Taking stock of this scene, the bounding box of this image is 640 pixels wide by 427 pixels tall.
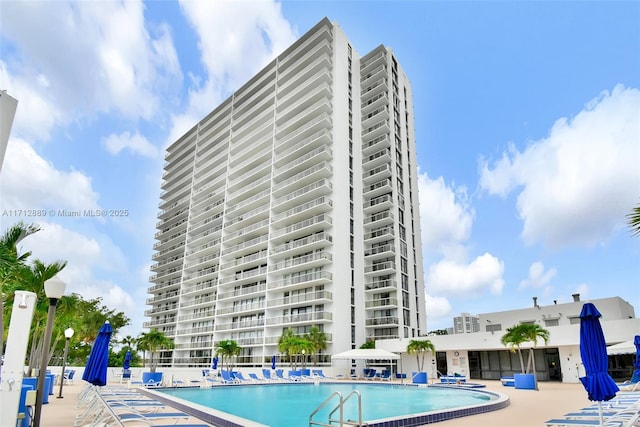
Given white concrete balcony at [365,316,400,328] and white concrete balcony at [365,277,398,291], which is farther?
white concrete balcony at [365,277,398,291]

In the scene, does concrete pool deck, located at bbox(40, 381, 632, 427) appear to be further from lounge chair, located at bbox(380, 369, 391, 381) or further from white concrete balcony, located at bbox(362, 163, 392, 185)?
white concrete balcony, located at bbox(362, 163, 392, 185)

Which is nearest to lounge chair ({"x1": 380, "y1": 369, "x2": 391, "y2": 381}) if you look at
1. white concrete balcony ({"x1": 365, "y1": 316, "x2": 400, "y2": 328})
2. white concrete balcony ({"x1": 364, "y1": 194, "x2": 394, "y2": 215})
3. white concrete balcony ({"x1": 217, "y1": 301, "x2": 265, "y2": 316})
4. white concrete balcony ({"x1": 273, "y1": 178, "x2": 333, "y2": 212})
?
white concrete balcony ({"x1": 365, "y1": 316, "x2": 400, "y2": 328})

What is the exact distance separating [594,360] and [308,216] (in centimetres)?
3546

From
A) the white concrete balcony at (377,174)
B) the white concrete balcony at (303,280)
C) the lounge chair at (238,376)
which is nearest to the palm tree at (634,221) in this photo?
the lounge chair at (238,376)

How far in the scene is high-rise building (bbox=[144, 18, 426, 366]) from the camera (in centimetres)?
3888

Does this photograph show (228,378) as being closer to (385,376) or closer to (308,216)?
(385,376)

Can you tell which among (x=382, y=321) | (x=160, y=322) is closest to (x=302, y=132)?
(x=382, y=321)

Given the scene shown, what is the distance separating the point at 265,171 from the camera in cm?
4853

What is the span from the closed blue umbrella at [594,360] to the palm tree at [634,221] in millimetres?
2682

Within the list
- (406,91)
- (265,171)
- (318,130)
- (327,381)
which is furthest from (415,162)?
(327,381)

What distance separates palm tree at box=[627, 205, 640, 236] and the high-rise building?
28.7m

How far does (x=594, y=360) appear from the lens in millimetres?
6910

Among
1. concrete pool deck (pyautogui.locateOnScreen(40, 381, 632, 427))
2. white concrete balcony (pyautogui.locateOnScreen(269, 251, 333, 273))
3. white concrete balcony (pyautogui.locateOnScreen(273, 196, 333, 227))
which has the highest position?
white concrete balcony (pyautogui.locateOnScreen(273, 196, 333, 227))

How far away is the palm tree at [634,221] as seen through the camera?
28.4 ft
